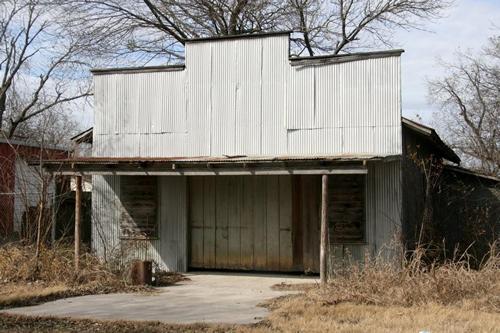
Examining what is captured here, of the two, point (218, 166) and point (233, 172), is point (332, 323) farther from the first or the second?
point (218, 166)

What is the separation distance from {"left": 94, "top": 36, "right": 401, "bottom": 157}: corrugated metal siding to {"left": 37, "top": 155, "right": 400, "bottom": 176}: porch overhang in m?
1.40

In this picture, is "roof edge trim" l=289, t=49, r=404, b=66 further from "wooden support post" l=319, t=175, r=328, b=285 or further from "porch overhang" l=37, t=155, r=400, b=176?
"wooden support post" l=319, t=175, r=328, b=285

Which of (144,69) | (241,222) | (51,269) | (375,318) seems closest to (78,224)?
(51,269)

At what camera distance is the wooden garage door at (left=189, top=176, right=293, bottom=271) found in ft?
49.7

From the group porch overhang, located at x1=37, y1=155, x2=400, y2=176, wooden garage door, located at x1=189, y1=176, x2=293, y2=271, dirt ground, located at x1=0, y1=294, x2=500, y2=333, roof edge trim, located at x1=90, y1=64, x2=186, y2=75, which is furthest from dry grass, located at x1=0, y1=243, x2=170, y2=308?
roof edge trim, located at x1=90, y1=64, x2=186, y2=75

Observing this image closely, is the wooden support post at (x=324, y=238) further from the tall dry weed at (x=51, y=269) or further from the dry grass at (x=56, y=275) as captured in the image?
the tall dry weed at (x=51, y=269)

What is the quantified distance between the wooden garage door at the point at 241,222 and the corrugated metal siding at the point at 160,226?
1.02 feet

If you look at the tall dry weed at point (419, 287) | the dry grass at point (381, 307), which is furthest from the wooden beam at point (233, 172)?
the tall dry weed at point (419, 287)

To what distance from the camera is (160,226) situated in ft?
51.7

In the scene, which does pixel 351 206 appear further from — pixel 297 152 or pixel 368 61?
pixel 368 61

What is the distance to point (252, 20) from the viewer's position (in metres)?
28.6

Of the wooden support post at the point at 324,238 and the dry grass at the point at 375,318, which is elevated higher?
the wooden support post at the point at 324,238

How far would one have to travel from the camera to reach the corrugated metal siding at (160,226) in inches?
613

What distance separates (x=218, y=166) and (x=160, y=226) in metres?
3.15
